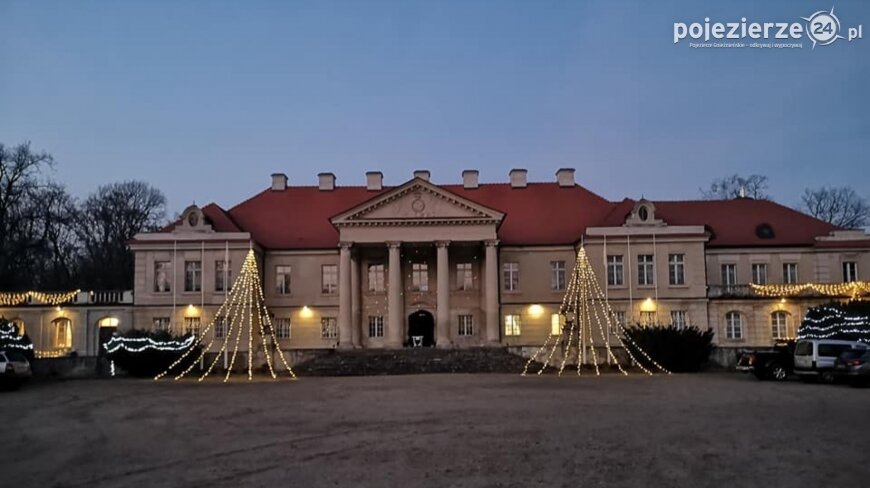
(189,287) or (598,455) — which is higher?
(189,287)

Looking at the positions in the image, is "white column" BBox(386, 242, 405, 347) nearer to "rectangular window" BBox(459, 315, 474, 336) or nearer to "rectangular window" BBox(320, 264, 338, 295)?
"rectangular window" BBox(320, 264, 338, 295)

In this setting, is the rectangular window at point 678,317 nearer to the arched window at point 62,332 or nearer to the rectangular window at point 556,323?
the rectangular window at point 556,323

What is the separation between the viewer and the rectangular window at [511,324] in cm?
4772

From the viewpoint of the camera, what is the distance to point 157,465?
12266 millimetres

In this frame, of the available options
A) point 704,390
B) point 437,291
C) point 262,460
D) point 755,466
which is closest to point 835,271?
point 437,291

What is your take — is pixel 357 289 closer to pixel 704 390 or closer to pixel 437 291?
pixel 437 291

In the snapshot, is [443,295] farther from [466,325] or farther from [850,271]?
[850,271]

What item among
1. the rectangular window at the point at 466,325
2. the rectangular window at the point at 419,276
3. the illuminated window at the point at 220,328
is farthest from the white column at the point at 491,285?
the illuminated window at the point at 220,328

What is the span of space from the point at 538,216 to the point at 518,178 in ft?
13.0

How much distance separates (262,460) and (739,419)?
10.2m

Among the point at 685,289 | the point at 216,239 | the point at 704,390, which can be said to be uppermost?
the point at 216,239

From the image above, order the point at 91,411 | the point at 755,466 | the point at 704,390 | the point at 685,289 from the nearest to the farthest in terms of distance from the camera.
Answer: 1. the point at 755,466
2. the point at 91,411
3. the point at 704,390
4. the point at 685,289

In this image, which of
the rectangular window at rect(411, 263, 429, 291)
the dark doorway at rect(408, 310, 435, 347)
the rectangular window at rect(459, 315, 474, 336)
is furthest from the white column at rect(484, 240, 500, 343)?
the dark doorway at rect(408, 310, 435, 347)

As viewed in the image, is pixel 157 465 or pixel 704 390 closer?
pixel 157 465
